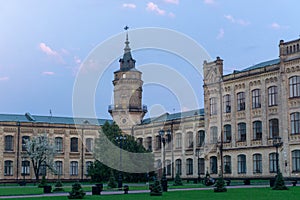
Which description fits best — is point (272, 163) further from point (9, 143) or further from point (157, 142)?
point (9, 143)

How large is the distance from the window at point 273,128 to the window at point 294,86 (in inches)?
148

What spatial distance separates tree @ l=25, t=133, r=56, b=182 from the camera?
72125mm

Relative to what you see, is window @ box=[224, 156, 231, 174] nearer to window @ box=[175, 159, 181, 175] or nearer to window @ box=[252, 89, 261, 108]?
window @ box=[252, 89, 261, 108]

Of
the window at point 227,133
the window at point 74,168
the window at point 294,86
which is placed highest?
the window at point 294,86

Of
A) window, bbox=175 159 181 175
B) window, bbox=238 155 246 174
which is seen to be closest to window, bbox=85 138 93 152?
window, bbox=175 159 181 175

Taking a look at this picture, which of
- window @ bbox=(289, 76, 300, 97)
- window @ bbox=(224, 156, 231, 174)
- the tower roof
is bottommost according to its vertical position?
window @ bbox=(224, 156, 231, 174)

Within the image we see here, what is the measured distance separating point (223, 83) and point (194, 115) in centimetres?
Answer: 910

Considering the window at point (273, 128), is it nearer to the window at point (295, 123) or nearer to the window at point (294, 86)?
the window at point (295, 123)

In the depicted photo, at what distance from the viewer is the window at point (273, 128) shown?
5506 cm

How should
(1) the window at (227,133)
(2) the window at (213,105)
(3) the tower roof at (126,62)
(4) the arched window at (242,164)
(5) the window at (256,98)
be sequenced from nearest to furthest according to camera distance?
(5) the window at (256,98) → (4) the arched window at (242,164) → (1) the window at (227,133) → (2) the window at (213,105) → (3) the tower roof at (126,62)

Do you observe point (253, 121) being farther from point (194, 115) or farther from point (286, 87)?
point (194, 115)

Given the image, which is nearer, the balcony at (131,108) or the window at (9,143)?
the window at (9,143)

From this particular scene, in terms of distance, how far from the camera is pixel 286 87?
53781mm

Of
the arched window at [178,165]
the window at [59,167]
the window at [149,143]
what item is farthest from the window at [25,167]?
the arched window at [178,165]
